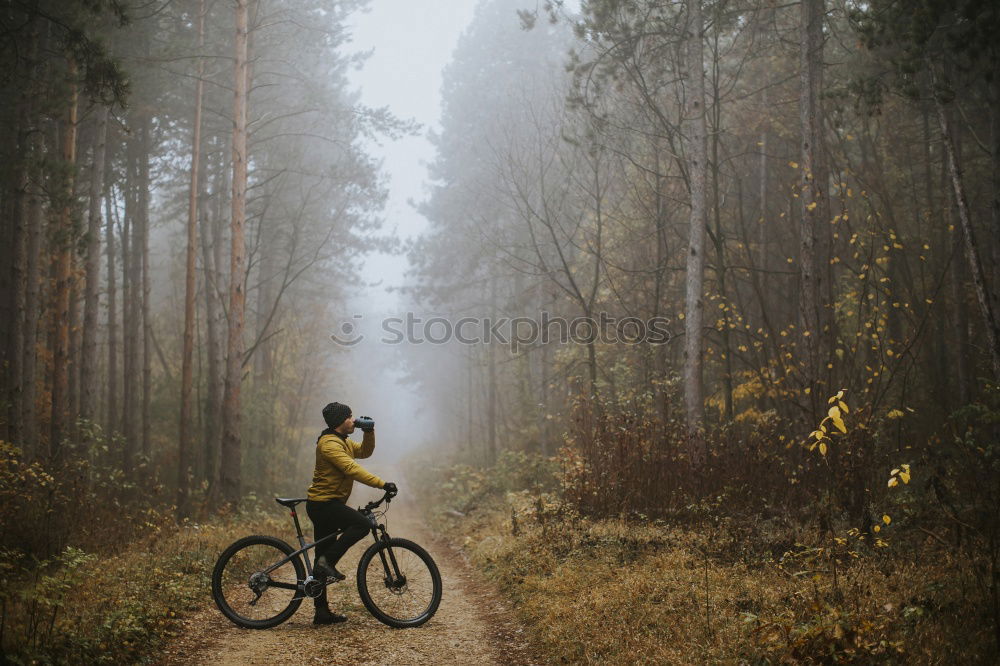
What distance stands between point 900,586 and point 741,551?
6.34 ft

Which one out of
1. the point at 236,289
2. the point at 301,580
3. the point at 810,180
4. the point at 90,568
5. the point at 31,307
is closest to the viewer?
the point at 301,580

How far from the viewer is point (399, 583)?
6434 millimetres

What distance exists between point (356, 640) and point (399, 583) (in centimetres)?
67

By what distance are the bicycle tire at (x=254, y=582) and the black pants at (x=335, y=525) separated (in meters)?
0.29

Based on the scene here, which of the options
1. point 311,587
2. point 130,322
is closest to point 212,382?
point 130,322

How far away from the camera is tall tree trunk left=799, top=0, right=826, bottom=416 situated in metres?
10.5

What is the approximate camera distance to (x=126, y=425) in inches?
597

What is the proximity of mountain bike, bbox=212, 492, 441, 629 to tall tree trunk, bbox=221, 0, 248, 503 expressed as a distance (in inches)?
286

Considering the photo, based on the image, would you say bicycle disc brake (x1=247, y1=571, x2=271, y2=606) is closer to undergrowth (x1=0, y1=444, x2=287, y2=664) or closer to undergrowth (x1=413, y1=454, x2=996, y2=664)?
undergrowth (x1=0, y1=444, x2=287, y2=664)

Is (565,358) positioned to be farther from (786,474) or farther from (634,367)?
(786,474)

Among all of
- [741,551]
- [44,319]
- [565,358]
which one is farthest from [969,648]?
[44,319]

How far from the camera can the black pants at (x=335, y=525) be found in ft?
20.7

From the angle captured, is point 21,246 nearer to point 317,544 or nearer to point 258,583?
point 258,583

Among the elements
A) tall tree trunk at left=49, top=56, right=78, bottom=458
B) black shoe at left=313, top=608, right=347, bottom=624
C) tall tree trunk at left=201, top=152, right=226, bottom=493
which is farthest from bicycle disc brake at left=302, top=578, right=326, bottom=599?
tall tree trunk at left=201, top=152, right=226, bottom=493
